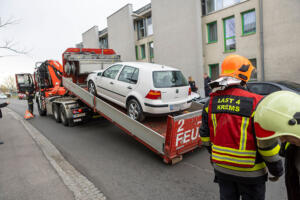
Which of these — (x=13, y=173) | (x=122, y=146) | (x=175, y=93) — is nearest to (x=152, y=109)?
(x=175, y=93)

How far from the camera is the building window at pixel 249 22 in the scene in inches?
500

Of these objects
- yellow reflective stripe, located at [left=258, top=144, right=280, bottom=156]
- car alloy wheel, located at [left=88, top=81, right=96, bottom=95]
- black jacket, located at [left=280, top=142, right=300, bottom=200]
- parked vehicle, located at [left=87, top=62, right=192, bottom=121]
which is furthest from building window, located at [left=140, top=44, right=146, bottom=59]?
black jacket, located at [left=280, top=142, right=300, bottom=200]

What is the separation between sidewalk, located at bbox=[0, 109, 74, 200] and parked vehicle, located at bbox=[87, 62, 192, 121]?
238cm

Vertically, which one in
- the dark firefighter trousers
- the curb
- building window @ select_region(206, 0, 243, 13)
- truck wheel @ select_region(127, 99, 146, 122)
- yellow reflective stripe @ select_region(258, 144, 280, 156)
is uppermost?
building window @ select_region(206, 0, 243, 13)

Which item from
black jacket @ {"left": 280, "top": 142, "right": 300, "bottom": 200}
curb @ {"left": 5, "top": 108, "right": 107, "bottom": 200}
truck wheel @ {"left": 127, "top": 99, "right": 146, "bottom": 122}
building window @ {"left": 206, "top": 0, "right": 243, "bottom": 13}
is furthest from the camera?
building window @ {"left": 206, "top": 0, "right": 243, "bottom": 13}

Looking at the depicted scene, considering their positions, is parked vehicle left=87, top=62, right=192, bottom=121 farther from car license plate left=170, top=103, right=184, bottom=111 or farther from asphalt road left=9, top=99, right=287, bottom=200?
asphalt road left=9, top=99, right=287, bottom=200

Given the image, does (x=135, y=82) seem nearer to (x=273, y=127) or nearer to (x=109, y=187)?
(x=109, y=187)

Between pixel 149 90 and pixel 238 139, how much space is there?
345 centimetres

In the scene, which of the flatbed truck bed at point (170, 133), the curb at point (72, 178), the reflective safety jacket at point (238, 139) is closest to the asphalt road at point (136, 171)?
the curb at point (72, 178)

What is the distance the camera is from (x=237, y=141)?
174cm

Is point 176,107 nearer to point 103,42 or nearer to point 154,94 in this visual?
point 154,94

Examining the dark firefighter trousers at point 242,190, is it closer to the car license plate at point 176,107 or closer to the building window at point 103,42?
the car license plate at point 176,107

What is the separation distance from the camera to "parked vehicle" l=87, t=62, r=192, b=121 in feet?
16.6

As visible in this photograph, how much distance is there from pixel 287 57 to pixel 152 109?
9.94 metres
